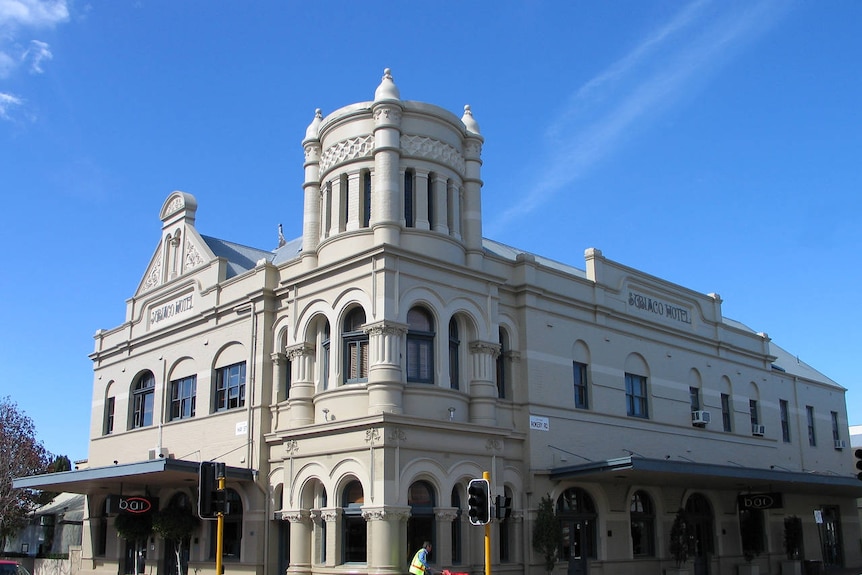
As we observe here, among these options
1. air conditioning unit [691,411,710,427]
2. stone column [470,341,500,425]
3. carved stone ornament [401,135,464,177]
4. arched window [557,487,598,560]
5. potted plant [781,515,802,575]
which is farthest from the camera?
potted plant [781,515,802,575]

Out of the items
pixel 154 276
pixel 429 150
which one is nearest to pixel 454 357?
pixel 429 150

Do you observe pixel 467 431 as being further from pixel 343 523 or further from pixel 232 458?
pixel 232 458

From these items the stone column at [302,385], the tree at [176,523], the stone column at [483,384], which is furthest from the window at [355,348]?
the tree at [176,523]

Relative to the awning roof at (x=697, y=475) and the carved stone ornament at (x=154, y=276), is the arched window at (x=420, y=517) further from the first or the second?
the carved stone ornament at (x=154, y=276)

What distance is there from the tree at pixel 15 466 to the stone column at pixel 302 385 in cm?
2411

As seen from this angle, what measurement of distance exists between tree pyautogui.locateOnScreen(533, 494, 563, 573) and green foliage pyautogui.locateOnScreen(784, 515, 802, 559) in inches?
602

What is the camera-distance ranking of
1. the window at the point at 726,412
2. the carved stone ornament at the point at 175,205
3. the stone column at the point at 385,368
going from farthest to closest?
the window at the point at 726,412 < the carved stone ornament at the point at 175,205 < the stone column at the point at 385,368

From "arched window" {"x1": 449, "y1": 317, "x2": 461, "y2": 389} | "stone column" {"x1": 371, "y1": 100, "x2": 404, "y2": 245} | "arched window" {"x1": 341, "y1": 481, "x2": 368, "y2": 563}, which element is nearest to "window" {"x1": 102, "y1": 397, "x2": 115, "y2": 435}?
"arched window" {"x1": 341, "y1": 481, "x2": 368, "y2": 563}

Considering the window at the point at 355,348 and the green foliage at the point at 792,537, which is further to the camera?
the green foliage at the point at 792,537

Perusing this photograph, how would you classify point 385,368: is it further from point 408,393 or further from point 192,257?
point 192,257

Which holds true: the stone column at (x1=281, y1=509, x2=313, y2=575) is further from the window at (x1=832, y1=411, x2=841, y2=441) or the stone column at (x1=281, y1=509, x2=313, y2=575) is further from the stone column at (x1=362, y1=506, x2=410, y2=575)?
the window at (x1=832, y1=411, x2=841, y2=441)

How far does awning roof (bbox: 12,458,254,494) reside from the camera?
2736 cm

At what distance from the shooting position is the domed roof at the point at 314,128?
3033 centimetres

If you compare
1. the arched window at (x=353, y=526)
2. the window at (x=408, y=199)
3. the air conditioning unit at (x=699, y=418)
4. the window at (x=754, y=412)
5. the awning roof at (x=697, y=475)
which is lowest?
the arched window at (x=353, y=526)
